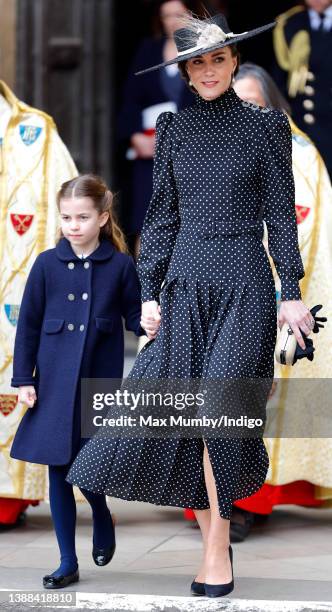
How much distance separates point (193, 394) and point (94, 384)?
50 centimetres

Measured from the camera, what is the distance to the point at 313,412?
19.0 feet

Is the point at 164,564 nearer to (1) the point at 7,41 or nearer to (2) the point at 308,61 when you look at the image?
(1) the point at 7,41

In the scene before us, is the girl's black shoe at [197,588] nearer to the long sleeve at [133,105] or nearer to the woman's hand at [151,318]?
the woman's hand at [151,318]

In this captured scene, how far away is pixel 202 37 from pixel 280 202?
1.71 ft

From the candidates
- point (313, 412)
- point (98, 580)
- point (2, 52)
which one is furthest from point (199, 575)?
point (2, 52)

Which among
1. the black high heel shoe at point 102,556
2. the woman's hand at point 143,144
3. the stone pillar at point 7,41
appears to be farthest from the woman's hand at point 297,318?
the woman's hand at point 143,144

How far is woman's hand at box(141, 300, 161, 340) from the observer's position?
481 centimetres

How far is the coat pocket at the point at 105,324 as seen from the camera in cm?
511

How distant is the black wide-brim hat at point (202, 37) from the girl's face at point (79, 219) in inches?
20.7

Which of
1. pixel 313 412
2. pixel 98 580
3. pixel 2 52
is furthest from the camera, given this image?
pixel 2 52

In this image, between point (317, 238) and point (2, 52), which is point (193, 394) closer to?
point (317, 238)

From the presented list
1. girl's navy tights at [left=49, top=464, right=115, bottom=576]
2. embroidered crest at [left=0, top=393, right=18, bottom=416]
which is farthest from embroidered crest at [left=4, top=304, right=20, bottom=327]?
girl's navy tights at [left=49, top=464, right=115, bottom=576]

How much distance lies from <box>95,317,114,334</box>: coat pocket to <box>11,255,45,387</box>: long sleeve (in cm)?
19
